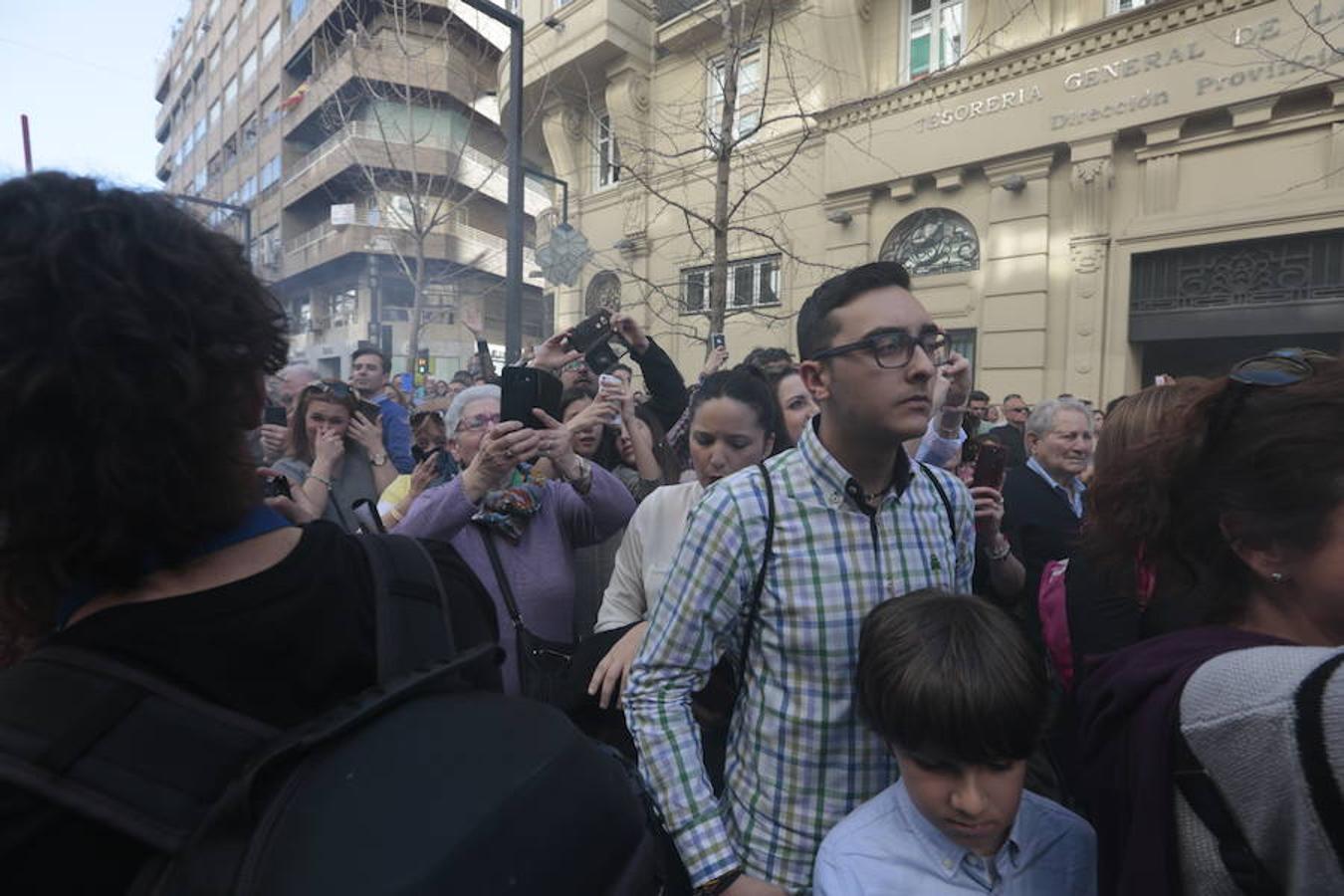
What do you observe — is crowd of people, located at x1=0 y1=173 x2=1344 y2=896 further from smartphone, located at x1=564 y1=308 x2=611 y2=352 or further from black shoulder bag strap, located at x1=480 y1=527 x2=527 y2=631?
smartphone, located at x1=564 y1=308 x2=611 y2=352

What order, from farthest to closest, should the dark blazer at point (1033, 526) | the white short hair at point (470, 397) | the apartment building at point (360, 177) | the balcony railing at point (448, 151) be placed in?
the balcony railing at point (448, 151) → the apartment building at point (360, 177) → the white short hair at point (470, 397) → the dark blazer at point (1033, 526)

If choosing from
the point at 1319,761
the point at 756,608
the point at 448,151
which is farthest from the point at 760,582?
the point at 448,151

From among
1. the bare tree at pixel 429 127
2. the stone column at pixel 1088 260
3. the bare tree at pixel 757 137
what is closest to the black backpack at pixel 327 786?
the bare tree at pixel 757 137

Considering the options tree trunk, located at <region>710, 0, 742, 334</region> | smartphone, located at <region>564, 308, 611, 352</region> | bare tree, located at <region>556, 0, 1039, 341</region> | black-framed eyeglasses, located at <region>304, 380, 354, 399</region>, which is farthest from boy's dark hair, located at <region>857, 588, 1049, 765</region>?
bare tree, located at <region>556, 0, 1039, 341</region>

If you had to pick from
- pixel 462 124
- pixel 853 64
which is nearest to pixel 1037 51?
pixel 853 64

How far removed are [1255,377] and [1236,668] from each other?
51 centimetres

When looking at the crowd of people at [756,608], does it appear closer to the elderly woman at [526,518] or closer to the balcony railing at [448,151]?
the elderly woman at [526,518]

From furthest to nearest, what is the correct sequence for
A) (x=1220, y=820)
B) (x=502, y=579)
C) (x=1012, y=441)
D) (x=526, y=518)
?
(x=1012, y=441), (x=526, y=518), (x=502, y=579), (x=1220, y=820)

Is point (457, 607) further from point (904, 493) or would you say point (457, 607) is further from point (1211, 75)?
point (1211, 75)

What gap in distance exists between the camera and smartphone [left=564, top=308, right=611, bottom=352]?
10.9 feet

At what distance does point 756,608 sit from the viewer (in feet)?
5.63

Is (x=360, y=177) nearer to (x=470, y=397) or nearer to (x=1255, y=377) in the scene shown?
(x=470, y=397)

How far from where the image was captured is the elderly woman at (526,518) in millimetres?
2455

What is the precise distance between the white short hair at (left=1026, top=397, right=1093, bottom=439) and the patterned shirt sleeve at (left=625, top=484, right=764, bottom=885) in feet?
9.78
